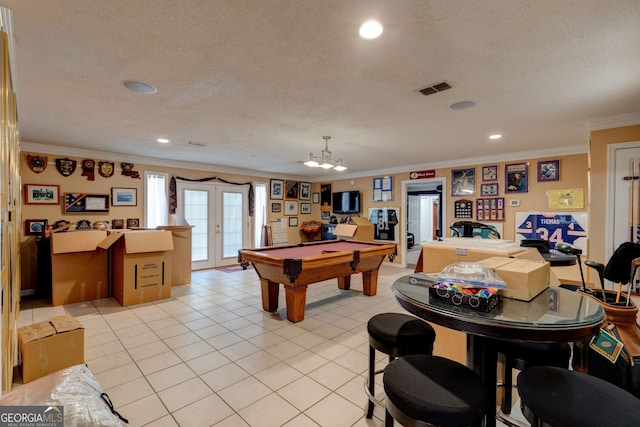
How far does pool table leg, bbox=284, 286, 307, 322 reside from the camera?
3410 millimetres

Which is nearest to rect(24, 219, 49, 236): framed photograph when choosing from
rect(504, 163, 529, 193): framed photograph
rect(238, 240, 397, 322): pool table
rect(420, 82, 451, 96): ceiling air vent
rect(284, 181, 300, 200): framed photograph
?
rect(238, 240, 397, 322): pool table

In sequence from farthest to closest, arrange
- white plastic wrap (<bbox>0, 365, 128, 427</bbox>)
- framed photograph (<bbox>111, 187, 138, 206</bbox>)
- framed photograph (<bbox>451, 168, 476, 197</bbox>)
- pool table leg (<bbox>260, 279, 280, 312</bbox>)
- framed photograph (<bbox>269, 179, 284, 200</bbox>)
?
framed photograph (<bbox>269, 179, 284, 200</bbox>) → framed photograph (<bbox>451, 168, 476, 197</bbox>) → framed photograph (<bbox>111, 187, 138, 206</bbox>) → pool table leg (<bbox>260, 279, 280, 312</bbox>) → white plastic wrap (<bbox>0, 365, 128, 427</bbox>)

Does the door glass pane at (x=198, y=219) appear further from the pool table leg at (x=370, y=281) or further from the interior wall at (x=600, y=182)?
the interior wall at (x=600, y=182)

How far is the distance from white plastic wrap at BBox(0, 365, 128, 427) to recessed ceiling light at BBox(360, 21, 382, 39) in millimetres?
2189

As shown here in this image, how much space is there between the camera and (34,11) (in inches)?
35.7

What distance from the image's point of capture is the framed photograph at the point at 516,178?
5.20m

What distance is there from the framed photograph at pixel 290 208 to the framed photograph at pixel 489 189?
4944mm

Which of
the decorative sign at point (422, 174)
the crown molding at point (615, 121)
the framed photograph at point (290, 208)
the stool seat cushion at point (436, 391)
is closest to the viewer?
the stool seat cushion at point (436, 391)

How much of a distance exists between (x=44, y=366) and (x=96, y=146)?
3.89m

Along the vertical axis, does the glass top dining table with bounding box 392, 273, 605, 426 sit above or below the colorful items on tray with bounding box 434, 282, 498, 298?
below

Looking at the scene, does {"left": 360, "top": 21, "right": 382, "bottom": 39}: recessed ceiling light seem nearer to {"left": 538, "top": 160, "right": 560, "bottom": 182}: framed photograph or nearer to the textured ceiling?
the textured ceiling

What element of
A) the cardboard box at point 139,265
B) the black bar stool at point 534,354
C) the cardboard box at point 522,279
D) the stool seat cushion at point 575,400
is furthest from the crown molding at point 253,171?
the stool seat cushion at point 575,400

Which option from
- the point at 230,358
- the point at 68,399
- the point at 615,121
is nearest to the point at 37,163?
the point at 230,358

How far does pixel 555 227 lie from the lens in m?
4.89
